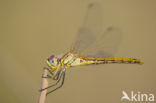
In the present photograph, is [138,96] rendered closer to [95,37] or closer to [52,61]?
[95,37]

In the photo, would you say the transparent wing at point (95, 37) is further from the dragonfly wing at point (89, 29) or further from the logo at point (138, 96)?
the logo at point (138, 96)

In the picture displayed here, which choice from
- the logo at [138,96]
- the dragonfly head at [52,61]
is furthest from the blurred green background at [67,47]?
the dragonfly head at [52,61]

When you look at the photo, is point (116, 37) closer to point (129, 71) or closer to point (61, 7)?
point (129, 71)

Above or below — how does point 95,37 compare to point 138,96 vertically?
above

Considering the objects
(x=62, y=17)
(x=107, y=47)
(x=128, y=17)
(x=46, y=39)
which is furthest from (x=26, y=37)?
(x=128, y=17)

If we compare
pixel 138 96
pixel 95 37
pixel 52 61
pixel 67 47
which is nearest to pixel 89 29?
pixel 95 37

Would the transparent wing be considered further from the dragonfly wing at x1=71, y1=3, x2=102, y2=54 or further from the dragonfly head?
the dragonfly head

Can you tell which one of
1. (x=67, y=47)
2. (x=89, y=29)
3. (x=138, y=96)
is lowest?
(x=138, y=96)
